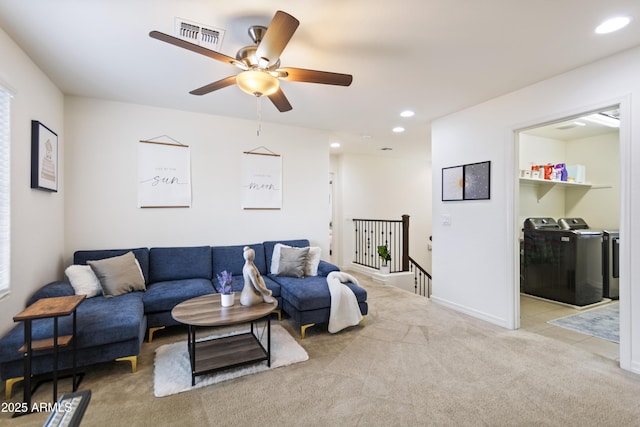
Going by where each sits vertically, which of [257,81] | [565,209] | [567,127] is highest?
[567,127]

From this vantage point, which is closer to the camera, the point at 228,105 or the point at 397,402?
the point at 397,402

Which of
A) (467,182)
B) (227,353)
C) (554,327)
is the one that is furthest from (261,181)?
(554,327)

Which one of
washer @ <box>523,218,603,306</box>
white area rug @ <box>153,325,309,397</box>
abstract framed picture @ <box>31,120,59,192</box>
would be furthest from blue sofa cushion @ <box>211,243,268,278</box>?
washer @ <box>523,218,603,306</box>

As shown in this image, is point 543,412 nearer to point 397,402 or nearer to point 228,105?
point 397,402

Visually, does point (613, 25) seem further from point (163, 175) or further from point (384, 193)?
point (384, 193)

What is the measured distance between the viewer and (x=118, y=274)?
2.95 m

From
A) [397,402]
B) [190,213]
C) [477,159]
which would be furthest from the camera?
[190,213]

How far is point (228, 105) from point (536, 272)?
4.92 meters

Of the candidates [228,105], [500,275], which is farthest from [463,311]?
[228,105]

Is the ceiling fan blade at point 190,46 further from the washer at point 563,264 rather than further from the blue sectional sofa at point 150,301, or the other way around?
the washer at point 563,264

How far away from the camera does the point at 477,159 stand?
3586 mm

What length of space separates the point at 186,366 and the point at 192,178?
7.59 feet

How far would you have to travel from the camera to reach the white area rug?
2.19m

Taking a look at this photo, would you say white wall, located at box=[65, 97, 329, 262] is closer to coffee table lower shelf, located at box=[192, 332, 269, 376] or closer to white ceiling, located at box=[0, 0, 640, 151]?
white ceiling, located at box=[0, 0, 640, 151]
